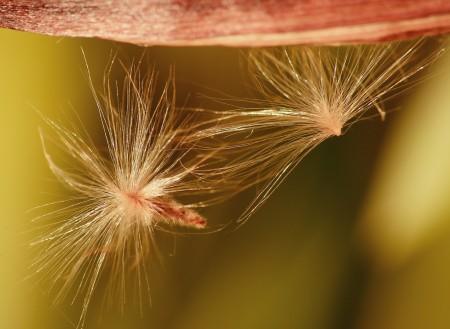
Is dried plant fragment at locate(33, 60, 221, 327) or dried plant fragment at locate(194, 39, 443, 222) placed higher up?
dried plant fragment at locate(194, 39, 443, 222)

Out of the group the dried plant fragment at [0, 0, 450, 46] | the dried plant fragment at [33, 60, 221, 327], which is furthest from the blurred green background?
the dried plant fragment at [0, 0, 450, 46]

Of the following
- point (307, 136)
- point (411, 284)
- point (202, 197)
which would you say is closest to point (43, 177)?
point (202, 197)

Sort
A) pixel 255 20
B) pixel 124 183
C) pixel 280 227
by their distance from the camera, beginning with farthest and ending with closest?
pixel 280 227 < pixel 124 183 < pixel 255 20

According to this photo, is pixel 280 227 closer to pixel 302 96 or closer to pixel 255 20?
pixel 302 96

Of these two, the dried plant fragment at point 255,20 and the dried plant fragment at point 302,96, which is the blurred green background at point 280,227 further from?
the dried plant fragment at point 255,20

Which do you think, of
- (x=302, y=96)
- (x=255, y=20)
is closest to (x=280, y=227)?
(x=302, y=96)

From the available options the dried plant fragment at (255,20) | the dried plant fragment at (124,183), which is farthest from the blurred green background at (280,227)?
the dried plant fragment at (255,20)

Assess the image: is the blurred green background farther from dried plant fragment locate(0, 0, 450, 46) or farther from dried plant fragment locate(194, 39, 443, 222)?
dried plant fragment locate(0, 0, 450, 46)
